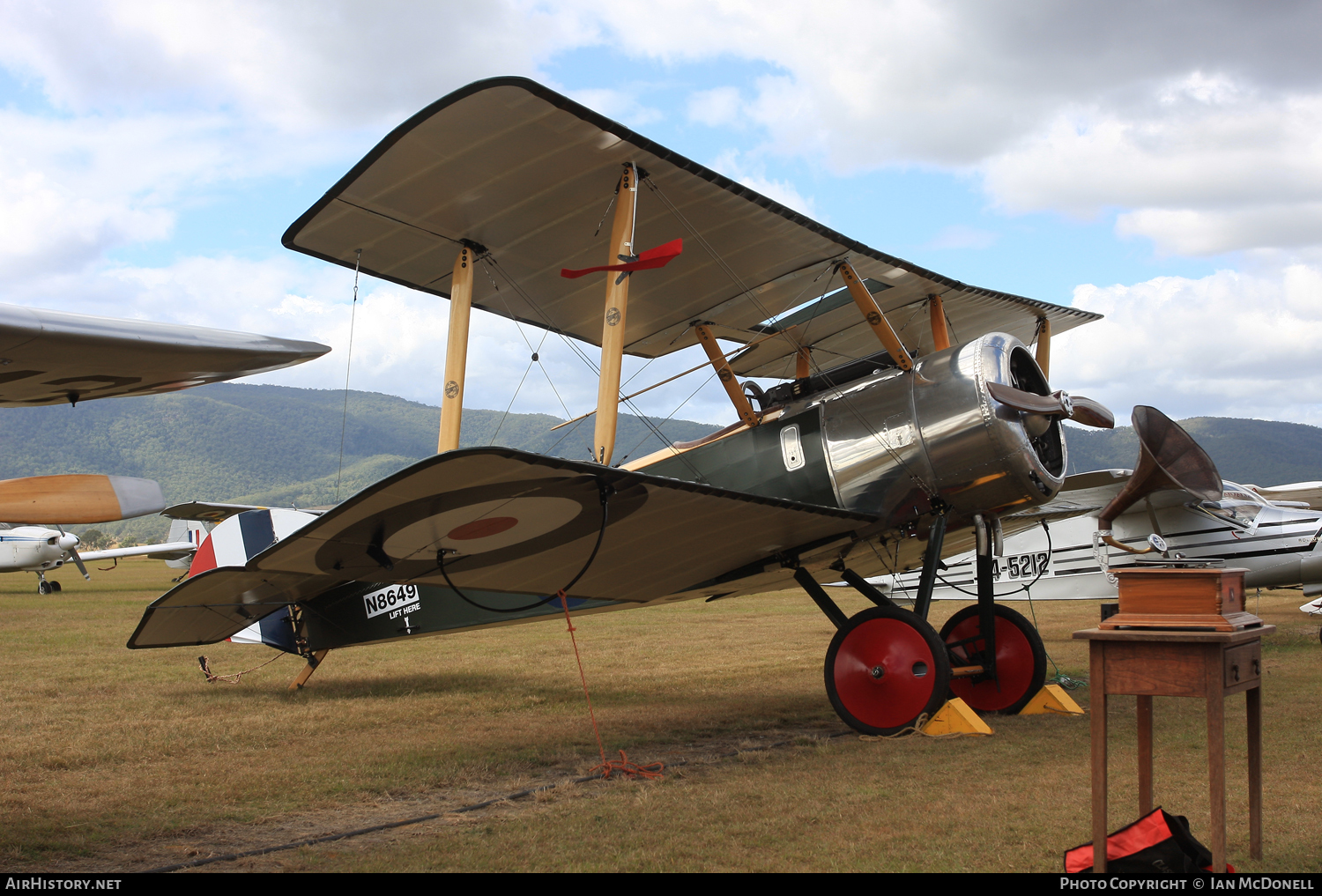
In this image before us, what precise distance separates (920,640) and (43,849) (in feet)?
16.2

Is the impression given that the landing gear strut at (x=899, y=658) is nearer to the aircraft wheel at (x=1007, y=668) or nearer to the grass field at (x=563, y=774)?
the aircraft wheel at (x=1007, y=668)

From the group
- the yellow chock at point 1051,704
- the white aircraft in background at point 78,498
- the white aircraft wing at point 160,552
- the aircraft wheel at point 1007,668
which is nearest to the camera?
the white aircraft in background at point 78,498

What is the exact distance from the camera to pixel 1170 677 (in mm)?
2824

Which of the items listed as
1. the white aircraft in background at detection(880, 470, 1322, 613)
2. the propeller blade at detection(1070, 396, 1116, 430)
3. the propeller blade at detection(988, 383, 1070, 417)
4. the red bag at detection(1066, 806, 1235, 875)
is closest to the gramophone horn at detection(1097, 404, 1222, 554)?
the white aircraft in background at detection(880, 470, 1322, 613)

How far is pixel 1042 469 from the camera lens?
19.7 feet

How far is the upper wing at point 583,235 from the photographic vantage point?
5156mm

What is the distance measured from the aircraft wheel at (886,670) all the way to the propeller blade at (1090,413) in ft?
7.06

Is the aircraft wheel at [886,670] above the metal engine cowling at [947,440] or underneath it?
underneath

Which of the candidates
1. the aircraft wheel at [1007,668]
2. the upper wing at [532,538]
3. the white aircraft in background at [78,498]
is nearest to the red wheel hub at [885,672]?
the upper wing at [532,538]

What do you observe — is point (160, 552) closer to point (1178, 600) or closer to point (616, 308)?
point (616, 308)

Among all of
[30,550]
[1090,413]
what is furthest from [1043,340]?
[30,550]

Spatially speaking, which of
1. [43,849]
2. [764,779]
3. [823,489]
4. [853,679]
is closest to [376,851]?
[43,849]

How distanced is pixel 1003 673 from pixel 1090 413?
227 centimetres

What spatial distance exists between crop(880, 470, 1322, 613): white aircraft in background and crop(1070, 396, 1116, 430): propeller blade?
429 cm
